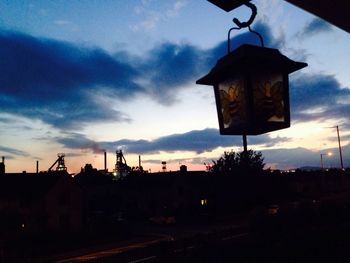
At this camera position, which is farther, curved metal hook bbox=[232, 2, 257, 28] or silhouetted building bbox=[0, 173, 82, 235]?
silhouetted building bbox=[0, 173, 82, 235]

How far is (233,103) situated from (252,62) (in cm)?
45

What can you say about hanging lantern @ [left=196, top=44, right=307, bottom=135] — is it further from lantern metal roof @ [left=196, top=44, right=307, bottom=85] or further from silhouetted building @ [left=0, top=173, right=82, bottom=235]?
silhouetted building @ [left=0, top=173, right=82, bottom=235]

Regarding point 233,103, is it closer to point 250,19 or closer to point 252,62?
point 252,62

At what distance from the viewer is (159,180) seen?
2197 inches

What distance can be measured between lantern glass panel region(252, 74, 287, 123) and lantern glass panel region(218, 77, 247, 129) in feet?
0.42

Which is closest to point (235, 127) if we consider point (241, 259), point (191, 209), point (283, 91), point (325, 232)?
point (283, 91)

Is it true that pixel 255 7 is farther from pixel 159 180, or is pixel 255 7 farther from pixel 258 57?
pixel 159 180

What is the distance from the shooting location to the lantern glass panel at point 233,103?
3.61m

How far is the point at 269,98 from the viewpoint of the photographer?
3.70m

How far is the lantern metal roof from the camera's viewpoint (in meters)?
3.52

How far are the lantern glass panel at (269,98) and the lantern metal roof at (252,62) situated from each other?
99 millimetres

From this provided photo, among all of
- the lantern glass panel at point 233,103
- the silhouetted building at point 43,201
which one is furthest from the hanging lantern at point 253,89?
the silhouetted building at point 43,201

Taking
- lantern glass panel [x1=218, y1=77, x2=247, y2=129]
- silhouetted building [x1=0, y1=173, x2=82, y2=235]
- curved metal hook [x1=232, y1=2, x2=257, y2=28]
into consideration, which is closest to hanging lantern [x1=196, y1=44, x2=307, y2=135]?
lantern glass panel [x1=218, y1=77, x2=247, y2=129]

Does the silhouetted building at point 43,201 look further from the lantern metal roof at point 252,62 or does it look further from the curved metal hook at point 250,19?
the curved metal hook at point 250,19
